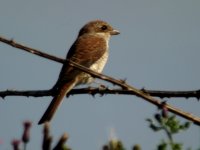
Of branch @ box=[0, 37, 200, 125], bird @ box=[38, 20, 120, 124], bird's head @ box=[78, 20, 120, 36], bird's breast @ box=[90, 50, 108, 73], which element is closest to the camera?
branch @ box=[0, 37, 200, 125]

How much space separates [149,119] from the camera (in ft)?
6.21

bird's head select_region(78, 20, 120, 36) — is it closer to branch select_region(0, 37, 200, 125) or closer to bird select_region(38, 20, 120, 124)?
bird select_region(38, 20, 120, 124)

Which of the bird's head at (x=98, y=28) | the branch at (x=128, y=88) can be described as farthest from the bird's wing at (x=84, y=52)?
the branch at (x=128, y=88)

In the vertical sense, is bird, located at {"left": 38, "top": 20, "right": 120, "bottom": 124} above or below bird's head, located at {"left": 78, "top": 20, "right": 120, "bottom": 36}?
below

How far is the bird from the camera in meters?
6.24

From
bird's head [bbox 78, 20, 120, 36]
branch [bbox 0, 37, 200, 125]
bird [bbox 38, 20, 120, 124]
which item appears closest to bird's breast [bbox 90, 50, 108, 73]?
bird [bbox 38, 20, 120, 124]

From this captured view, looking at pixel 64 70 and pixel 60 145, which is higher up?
pixel 64 70

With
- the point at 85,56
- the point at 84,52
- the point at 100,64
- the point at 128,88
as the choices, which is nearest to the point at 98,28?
the point at 84,52

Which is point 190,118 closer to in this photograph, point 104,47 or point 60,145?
point 60,145

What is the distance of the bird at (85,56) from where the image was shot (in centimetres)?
624

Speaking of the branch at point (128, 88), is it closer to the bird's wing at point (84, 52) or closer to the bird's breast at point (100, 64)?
the bird's wing at point (84, 52)

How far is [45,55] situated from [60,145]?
623 mm

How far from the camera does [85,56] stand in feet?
25.6

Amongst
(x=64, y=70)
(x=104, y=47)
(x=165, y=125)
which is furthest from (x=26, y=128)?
(x=104, y=47)
